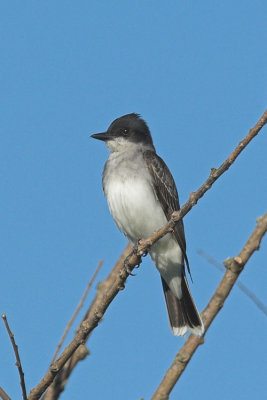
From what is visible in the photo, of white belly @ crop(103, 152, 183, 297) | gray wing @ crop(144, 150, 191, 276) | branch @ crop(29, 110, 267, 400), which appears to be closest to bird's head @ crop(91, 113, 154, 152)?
gray wing @ crop(144, 150, 191, 276)

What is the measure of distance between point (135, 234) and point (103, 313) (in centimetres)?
335

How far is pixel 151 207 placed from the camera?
7352 millimetres

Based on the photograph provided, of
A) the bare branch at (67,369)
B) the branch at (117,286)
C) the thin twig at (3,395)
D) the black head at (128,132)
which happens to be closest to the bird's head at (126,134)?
the black head at (128,132)

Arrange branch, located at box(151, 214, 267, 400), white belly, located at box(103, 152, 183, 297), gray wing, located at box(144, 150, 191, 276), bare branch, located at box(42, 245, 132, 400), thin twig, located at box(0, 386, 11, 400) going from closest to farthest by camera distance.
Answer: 1. branch, located at box(151, 214, 267, 400)
2. thin twig, located at box(0, 386, 11, 400)
3. bare branch, located at box(42, 245, 132, 400)
4. white belly, located at box(103, 152, 183, 297)
5. gray wing, located at box(144, 150, 191, 276)

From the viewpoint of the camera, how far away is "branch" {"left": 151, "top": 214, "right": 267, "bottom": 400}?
128 inches

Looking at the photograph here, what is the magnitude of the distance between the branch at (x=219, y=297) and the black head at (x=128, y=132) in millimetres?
4852

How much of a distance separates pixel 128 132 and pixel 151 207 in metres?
1.27

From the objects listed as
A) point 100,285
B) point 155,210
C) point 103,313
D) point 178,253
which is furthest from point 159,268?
point 103,313

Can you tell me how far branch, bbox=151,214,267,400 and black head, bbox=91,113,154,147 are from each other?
485 centimetres

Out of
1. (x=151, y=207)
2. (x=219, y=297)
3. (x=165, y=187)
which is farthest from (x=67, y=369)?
(x=165, y=187)

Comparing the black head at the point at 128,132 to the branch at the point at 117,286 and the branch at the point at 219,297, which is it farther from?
the branch at the point at 219,297

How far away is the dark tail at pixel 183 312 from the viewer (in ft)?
23.9

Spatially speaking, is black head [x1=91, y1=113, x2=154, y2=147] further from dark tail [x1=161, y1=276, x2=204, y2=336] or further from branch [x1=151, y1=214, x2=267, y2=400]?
branch [x1=151, y1=214, x2=267, y2=400]

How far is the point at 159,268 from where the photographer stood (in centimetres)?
801
